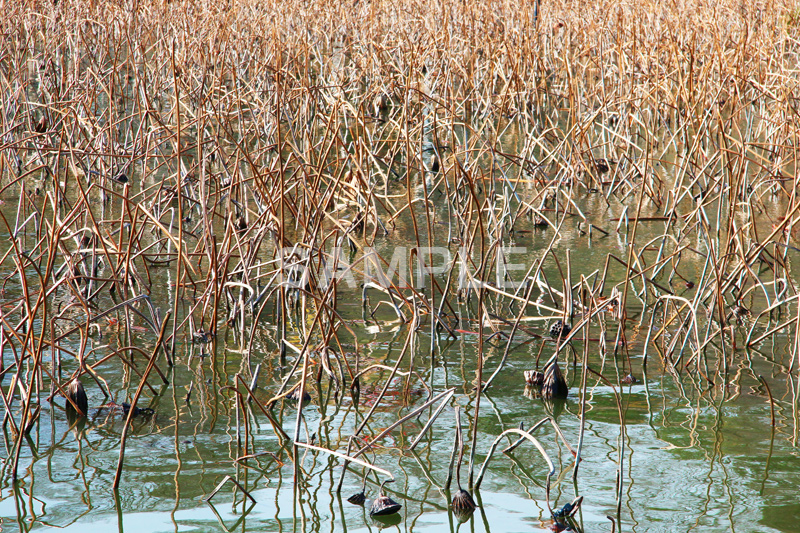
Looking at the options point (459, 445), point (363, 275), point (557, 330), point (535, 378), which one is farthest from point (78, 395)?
point (557, 330)

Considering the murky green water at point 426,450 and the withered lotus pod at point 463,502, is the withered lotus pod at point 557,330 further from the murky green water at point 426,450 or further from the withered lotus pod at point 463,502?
the withered lotus pod at point 463,502

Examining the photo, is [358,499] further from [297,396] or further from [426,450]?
[297,396]

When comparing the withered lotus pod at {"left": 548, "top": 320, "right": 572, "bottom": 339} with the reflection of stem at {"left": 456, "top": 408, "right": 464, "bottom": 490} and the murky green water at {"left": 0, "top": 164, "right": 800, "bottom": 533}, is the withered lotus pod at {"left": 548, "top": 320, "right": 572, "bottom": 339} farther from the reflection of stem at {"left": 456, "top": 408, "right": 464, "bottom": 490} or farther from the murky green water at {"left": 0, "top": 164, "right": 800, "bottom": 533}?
the reflection of stem at {"left": 456, "top": 408, "right": 464, "bottom": 490}

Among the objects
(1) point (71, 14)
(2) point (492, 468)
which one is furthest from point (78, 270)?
(1) point (71, 14)

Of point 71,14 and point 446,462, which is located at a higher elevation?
point 71,14

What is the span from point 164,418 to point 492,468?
0.97m

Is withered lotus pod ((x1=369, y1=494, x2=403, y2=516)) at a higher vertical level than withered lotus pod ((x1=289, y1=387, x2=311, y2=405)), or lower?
lower

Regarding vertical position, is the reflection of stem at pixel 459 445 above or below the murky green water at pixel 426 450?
above

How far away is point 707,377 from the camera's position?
2.86 m

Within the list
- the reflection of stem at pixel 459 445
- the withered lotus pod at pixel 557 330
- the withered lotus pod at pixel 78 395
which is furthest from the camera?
the withered lotus pod at pixel 557 330

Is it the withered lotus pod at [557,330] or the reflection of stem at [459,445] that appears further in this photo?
the withered lotus pod at [557,330]

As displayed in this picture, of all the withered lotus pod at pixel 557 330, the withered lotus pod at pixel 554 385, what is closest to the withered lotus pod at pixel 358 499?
the withered lotus pod at pixel 554 385

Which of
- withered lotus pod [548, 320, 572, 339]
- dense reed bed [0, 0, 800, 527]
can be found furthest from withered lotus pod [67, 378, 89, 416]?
withered lotus pod [548, 320, 572, 339]

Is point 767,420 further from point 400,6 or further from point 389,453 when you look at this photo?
point 400,6
